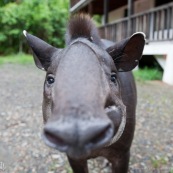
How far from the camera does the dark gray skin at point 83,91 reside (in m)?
1.14

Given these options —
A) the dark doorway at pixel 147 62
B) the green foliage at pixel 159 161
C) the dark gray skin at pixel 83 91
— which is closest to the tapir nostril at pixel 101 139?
the dark gray skin at pixel 83 91

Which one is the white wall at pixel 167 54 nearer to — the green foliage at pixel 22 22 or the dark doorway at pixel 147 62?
the dark doorway at pixel 147 62

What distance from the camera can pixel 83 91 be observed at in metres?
1.27

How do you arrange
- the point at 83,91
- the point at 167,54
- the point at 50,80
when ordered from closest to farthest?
the point at 83,91
the point at 50,80
the point at 167,54

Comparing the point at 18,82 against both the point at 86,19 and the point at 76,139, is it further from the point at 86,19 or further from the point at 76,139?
the point at 76,139

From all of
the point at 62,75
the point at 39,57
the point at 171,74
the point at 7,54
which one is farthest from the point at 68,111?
the point at 7,54

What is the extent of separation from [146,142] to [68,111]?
2990 mm

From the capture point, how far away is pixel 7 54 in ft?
65.1

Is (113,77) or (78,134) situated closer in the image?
(78,134)

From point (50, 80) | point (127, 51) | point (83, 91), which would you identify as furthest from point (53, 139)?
point (127, 51)

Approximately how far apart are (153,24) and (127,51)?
774 cm

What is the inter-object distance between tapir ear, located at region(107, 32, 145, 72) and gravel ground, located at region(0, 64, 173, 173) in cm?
153

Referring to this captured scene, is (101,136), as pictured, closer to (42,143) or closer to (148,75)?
(42,143)

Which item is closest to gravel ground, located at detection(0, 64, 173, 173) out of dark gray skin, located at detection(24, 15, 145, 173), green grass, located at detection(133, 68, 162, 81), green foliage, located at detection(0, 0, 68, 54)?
dark gray skin, located at detection(24, 15, 145, 173)
